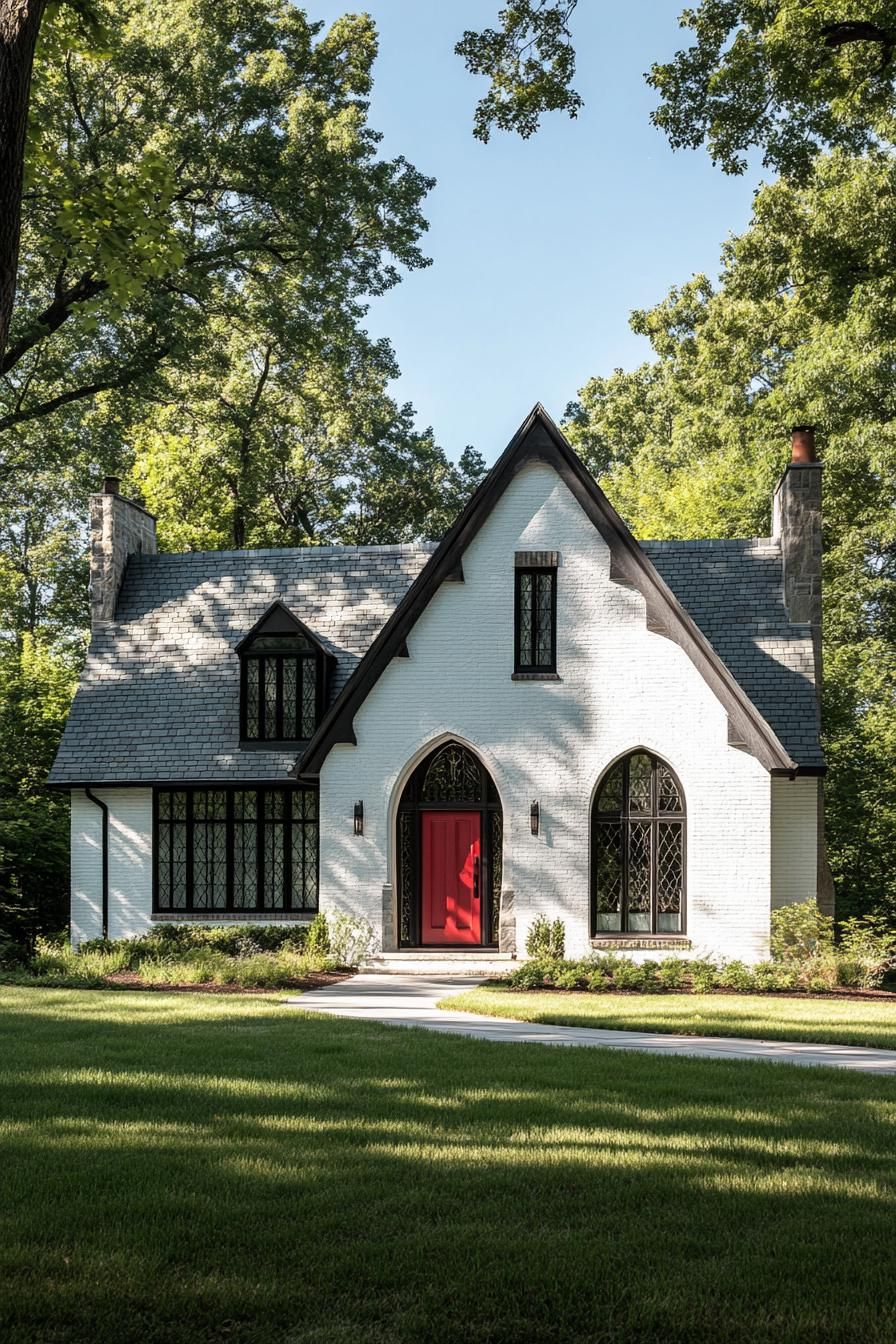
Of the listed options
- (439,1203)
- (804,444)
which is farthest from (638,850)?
(439,1203)

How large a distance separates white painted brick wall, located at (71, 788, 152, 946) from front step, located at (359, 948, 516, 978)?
4.65m

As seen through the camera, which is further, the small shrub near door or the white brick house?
→ the white brick house

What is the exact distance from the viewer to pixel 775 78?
51.6 ft

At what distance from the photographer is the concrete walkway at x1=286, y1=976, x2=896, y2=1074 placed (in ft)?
38.6

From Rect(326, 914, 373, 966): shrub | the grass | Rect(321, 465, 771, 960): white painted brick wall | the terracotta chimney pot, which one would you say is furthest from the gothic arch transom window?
the terracotta chimney pot

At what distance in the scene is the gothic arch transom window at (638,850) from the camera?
20656 millimetres

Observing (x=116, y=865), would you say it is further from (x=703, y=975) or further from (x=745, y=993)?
(x=745, y=993)

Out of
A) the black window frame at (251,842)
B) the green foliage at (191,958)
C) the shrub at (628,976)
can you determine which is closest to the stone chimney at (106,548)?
the black window frame at (251,842)

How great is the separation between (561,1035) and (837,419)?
1904 cm

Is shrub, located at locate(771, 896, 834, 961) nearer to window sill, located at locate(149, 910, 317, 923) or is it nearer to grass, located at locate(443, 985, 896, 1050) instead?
grass, located at locate(443, 985, 896, 1050)

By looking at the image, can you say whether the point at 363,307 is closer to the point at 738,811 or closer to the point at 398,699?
the point at 398,699

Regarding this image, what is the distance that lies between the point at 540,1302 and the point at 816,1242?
1.47 metres

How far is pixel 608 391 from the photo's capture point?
58.8 metres

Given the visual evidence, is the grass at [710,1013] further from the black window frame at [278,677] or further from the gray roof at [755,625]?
the black window frame at [278,677]
